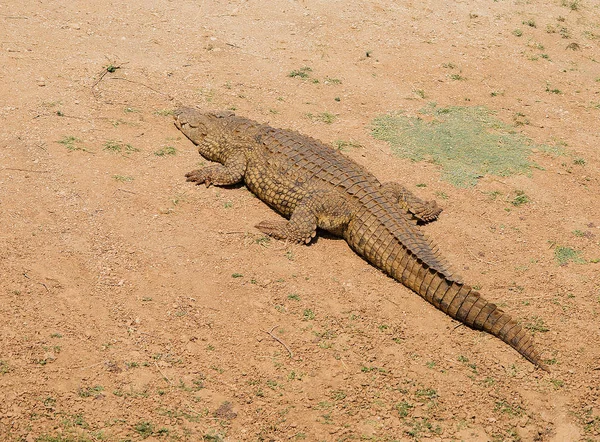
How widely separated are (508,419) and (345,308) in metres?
1.88

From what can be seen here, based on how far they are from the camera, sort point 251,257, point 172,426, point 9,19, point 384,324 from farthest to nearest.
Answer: point 9,19 < point 251,257 < point 384,324 < point 172,426

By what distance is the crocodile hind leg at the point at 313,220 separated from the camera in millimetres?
7531

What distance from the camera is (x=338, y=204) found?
7574 mm

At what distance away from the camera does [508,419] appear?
5723 millimetres

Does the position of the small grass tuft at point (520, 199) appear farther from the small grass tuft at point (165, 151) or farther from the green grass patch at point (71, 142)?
the green grass patch at point (71, 142)

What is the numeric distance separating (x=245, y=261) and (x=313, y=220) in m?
0.99

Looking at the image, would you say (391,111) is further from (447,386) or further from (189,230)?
(447,386)

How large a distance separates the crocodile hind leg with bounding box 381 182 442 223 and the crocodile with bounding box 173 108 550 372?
0.01 m

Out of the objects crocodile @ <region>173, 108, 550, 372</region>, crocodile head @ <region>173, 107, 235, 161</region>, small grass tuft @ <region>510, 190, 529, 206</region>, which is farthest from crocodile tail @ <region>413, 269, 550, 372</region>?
crocodile head @ <region>173, 107, 235, 161</region>

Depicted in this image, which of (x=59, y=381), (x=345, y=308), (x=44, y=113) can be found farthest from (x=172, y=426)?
(x=44, y=113)

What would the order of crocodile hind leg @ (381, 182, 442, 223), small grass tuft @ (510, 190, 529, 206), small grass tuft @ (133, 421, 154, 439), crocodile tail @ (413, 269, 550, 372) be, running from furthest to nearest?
small grass tuft @ (510, 190, 529, 206) < crocodile hind leg @ (381, 182, 442, 223) < crocodile tail @ (413, 269, 550, 372) < small grass tuft @ (133, 421, 154, 439)

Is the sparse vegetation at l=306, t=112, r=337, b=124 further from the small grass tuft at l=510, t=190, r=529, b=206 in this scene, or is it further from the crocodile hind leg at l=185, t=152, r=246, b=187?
the small grass tuft at l=510, t=190, r=529, b=206

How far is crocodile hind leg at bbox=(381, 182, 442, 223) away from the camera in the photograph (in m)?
8.01

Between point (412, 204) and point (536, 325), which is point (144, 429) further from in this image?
point (412, 204)
